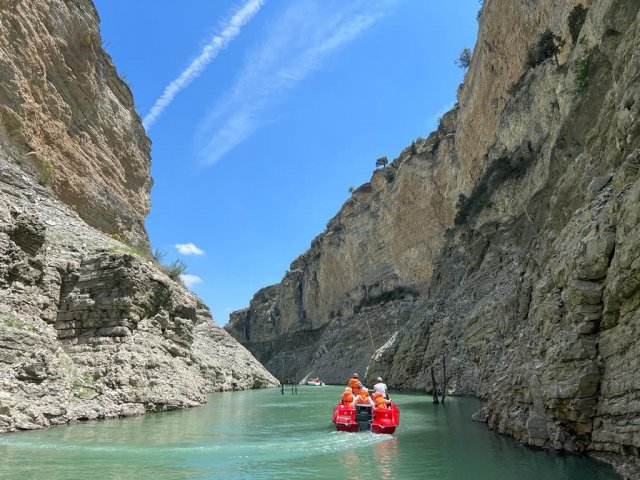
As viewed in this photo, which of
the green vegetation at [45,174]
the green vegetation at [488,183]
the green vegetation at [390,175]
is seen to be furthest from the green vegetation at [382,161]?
the green vegetation at [45,174]

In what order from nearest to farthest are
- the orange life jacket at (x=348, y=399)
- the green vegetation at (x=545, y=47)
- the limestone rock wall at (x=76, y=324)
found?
1. the limestone rock wall at (x=76, y=324)
2. the orange life jacket at (x=348, y=399)
3. the green vegetation at (x=545, y=47)

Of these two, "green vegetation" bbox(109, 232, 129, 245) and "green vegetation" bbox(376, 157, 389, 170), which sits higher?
"green vegetation" bbox(376, 157, 389, 170)

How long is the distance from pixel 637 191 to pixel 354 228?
62.2 metres

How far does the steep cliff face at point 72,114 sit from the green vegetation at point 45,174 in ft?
0.21

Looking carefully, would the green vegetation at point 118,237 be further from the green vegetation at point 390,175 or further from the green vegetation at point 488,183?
the green vegetation at point 390,175

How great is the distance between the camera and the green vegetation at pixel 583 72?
23.8m

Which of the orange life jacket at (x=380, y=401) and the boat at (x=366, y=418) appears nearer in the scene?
the boat at (x=366, y=418)

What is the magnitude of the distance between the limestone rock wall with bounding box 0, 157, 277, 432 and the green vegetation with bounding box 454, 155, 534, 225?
2415 cm

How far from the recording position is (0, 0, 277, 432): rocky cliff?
16078 mm

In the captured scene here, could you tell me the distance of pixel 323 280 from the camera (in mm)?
82062

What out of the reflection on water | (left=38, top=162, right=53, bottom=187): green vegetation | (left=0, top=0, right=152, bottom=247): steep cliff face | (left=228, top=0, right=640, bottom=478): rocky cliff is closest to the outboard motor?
the reflection on water

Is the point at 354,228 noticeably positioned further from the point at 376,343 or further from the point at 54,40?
the point at 54,40

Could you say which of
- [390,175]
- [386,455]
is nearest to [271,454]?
[386,455]

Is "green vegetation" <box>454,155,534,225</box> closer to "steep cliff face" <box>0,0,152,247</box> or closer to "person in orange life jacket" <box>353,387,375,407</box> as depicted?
"person in orange life jacket" <box>353,387,375,407</box>
